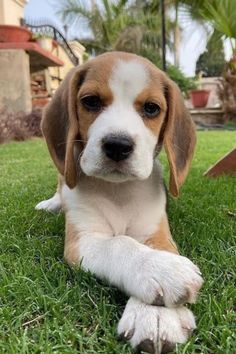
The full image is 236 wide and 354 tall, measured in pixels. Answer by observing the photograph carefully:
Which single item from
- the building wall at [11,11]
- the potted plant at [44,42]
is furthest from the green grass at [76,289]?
the building wall at [11,11]

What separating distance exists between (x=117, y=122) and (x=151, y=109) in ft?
1.25

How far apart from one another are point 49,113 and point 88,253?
1124 mm

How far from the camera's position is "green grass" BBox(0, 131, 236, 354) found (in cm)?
170

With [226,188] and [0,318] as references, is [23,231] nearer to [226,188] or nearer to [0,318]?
[0,318]

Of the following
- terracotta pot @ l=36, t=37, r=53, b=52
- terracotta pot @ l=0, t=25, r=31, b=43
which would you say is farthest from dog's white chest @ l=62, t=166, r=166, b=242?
terracotta pot @ l=36, t=37, r=53, b=52

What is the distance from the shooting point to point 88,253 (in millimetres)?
2346

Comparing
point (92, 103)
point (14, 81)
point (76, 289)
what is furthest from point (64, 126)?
point (14, 81)

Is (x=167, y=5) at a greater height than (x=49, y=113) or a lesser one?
greater

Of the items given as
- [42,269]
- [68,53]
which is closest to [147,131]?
[42,269]

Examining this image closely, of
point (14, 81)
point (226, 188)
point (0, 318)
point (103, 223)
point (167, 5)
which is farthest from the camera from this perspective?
point (167, 5)

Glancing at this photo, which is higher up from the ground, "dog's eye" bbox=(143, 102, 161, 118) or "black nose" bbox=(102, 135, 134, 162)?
"dog's eye" bbox=(143, 102, 161, 118)

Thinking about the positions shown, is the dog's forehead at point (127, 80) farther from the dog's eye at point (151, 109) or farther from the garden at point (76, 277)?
the garden at point (76, 277)

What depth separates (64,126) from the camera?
3.00 metres

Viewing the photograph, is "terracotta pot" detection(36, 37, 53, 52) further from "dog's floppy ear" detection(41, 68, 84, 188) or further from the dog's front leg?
the dog's front leg
